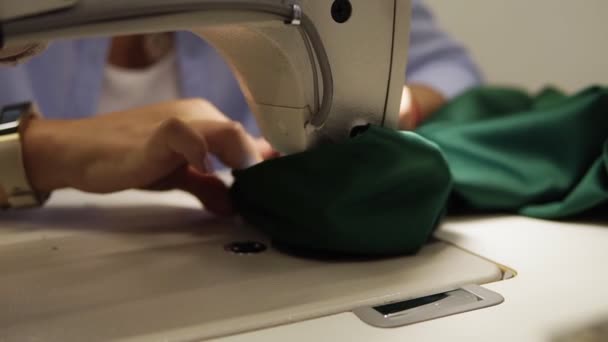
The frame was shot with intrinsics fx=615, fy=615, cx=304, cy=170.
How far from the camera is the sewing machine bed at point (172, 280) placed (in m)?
0.42

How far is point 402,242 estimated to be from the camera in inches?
21.7

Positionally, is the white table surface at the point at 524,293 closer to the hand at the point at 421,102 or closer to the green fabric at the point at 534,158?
the green fabric at the point at 534,158

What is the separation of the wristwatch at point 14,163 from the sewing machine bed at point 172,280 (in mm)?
26

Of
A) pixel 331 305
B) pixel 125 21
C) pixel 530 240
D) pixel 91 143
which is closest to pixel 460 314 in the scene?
pixel 331 305

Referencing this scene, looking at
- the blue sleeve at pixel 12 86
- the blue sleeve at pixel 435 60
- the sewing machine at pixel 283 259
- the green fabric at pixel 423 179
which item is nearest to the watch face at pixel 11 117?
the sewing machine at pixel 283 259

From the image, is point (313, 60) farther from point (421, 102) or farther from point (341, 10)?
point (421, 102)

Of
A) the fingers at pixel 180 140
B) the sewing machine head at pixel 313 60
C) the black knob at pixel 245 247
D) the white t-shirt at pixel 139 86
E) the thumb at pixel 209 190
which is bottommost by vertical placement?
the black knob at pixel 245 247

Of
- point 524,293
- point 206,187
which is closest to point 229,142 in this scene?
point 206,187

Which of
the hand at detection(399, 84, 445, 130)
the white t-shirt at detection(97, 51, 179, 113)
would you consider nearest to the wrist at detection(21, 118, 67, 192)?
the hand at detection(399, 84, 445, 130)

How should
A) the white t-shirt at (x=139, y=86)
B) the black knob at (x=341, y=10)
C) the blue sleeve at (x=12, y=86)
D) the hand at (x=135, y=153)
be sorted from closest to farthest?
the black knob at (x=341, y=10) → the hand at (x=135, y=153) → the blue sleeve at (x=12, y=86) → the white t-shirt at (x=139, y=86)

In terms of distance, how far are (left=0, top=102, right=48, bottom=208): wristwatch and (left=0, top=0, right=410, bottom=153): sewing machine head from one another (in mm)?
246

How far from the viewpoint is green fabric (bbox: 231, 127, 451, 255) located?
0.54m

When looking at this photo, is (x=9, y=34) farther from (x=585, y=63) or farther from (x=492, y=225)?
(x=585, y=63)

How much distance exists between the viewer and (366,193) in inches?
21.1
